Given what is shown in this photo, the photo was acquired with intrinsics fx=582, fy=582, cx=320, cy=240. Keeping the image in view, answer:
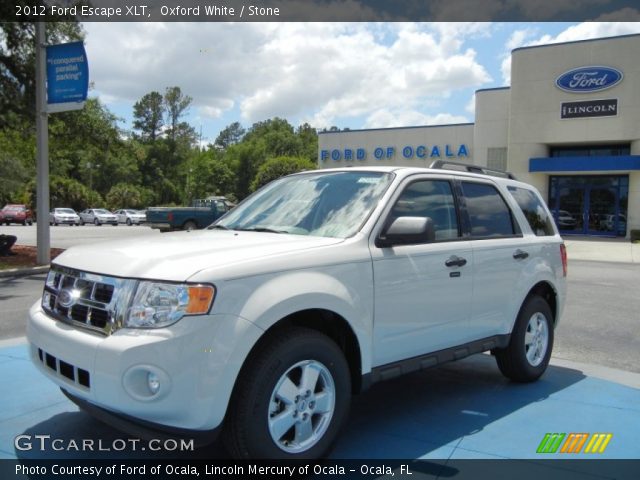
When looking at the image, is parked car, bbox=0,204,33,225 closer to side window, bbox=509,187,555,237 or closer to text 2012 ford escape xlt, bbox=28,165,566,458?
text 2012 ford escape xlt, bbox=28,165,566,458

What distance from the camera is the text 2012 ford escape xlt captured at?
9.48 feet

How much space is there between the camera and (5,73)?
17.0m

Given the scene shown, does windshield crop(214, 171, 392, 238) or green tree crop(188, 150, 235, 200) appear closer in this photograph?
windshield crop(214, 171, 392, 238)

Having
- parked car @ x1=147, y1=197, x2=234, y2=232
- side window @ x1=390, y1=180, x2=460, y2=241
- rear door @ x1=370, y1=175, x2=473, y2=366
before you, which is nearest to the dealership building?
parked car @ x1=147, y1=197, x2=234, y2=232

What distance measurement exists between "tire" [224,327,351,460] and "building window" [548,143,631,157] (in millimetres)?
32101

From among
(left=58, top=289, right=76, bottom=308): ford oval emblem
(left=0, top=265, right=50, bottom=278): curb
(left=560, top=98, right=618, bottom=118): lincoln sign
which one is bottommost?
(left=0, top=265, right=50, bottom=278): curb

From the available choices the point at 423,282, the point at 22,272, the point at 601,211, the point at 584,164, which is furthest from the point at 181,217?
the point at 423,282

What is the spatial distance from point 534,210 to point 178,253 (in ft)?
12.7

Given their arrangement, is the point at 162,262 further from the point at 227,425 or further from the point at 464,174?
the point at 464,174

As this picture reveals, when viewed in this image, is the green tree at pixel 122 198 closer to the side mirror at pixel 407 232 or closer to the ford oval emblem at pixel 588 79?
the ford oval emblem at pixel 588 79

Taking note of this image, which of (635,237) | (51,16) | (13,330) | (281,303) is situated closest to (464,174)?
(281,303)

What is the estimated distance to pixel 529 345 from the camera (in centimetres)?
535

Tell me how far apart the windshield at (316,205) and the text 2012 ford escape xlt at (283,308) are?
2 cm

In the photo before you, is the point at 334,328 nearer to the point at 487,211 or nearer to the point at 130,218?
the point at 487,211
